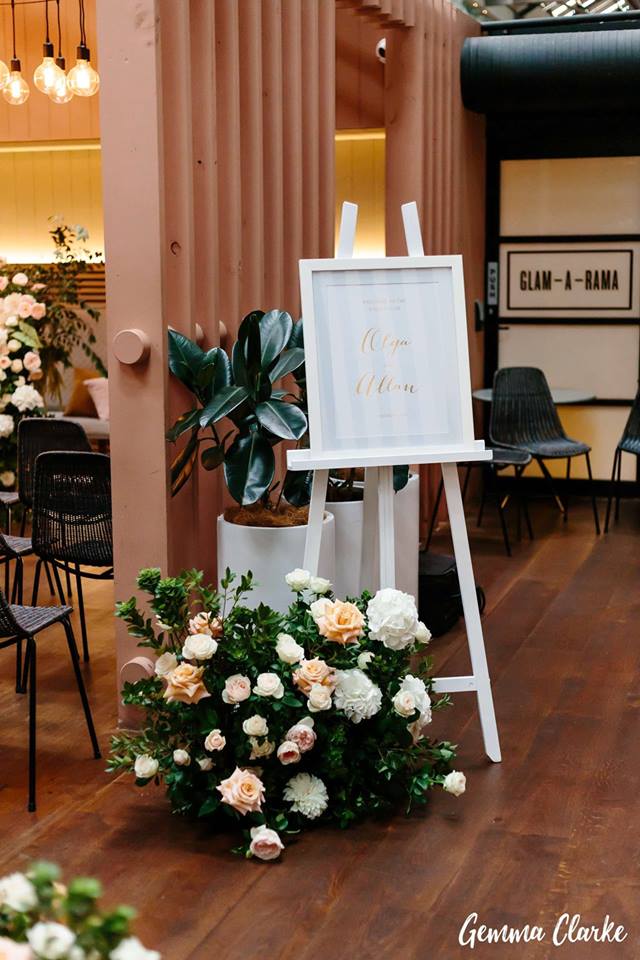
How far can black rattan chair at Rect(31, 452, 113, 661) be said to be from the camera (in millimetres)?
4500

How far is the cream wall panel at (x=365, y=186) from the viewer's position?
848 centimetres

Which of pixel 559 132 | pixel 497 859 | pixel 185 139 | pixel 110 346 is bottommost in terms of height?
pixel 497 859

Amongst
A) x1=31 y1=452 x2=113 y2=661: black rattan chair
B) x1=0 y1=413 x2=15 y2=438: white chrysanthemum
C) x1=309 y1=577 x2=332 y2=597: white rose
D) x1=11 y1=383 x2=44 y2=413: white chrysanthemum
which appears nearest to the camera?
x1=309 y1=577 x2=332 y2=597: white rose

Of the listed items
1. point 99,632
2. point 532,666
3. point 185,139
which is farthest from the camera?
point 99,632

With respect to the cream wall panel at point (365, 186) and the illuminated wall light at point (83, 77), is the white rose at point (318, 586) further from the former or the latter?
the cream wall panel at point (365, 186)

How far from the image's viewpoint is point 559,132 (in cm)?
830

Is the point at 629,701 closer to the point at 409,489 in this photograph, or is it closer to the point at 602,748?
the point at 602,748

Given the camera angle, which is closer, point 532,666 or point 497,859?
point 497,859

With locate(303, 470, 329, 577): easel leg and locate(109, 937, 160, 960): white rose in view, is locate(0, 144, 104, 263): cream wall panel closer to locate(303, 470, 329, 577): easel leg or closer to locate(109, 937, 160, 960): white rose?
locate(303, 470, 329, 577): easel leg

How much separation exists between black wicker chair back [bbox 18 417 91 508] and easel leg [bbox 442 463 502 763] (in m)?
1.98

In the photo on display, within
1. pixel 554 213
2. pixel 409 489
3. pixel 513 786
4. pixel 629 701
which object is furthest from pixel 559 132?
pixel 513 786

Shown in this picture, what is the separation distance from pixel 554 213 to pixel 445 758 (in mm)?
5697

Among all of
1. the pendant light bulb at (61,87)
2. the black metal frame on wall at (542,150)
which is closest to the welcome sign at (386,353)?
the pendant light bulb at (61,87)

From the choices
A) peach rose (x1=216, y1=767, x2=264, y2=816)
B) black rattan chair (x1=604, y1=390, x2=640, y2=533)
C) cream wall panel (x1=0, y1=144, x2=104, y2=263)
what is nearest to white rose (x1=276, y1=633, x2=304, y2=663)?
peach rose (x1=216, y1=767, x2=264, y2=816)
